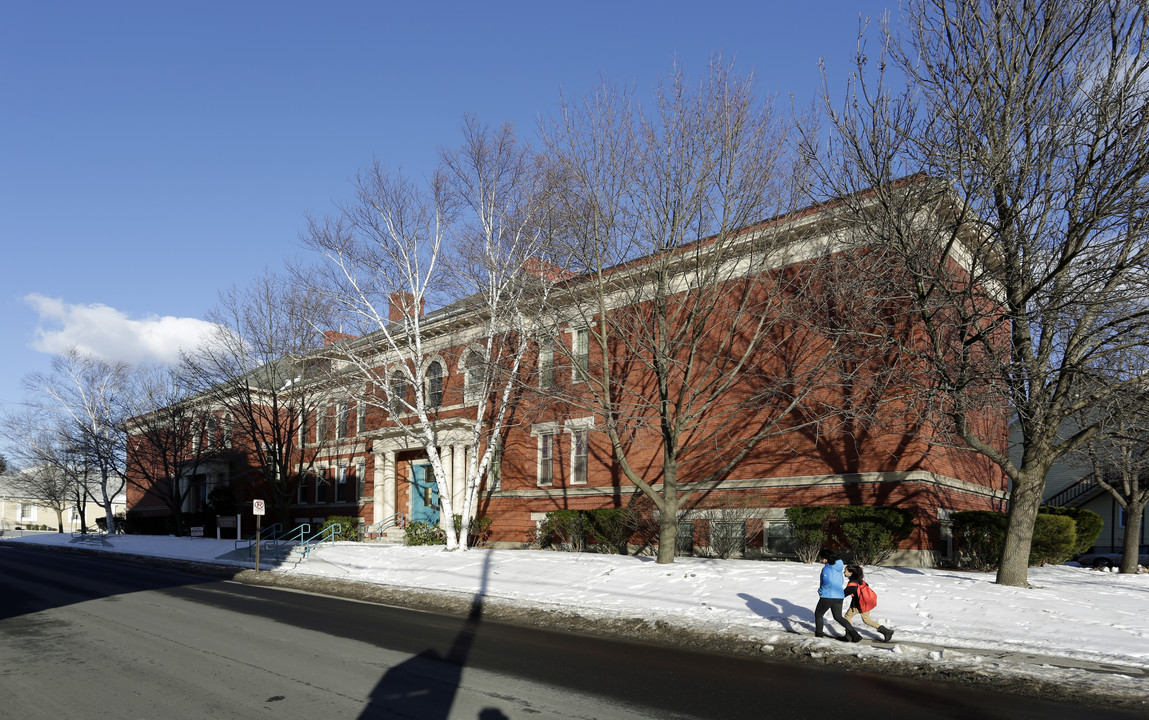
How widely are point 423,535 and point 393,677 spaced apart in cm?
2121

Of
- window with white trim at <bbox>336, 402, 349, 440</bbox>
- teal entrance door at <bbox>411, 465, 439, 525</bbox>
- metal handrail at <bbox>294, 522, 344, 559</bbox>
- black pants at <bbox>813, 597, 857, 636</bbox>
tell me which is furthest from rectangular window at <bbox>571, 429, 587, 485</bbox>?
black pants at <bbox>813, 597, 857, 636</bbox>

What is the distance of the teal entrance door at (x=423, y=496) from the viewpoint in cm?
3497

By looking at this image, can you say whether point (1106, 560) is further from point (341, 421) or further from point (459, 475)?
point (341, 421)

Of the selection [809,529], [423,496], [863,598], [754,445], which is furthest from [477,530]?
[863,598]

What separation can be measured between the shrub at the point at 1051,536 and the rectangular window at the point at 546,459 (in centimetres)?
1567

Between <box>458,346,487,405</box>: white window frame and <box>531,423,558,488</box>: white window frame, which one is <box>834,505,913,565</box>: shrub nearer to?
<box>531,423,558,488</box>: white window frame

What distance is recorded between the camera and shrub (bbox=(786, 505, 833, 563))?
21.1 metres

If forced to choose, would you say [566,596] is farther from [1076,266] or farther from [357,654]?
[1076,266]

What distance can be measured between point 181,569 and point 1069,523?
28724 millimetres

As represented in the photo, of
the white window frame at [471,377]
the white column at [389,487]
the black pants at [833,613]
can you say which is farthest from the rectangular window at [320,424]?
the black pants at [833,613]

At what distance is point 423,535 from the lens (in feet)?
101

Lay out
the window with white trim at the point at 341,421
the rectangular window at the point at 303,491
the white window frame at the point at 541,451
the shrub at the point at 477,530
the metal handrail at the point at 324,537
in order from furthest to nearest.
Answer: the rectangular window at the point at 303,491 < the window with white trim at the point at 341,421 < the shrub at the point at 477,530 < the metal handrail at the point at 324,537 < the white window frame at the point at 541,451

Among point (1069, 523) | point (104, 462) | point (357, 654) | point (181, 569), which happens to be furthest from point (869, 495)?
point (104, 462)

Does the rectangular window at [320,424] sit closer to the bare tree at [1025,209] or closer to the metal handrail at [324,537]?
the metal handrail at [324,537]
